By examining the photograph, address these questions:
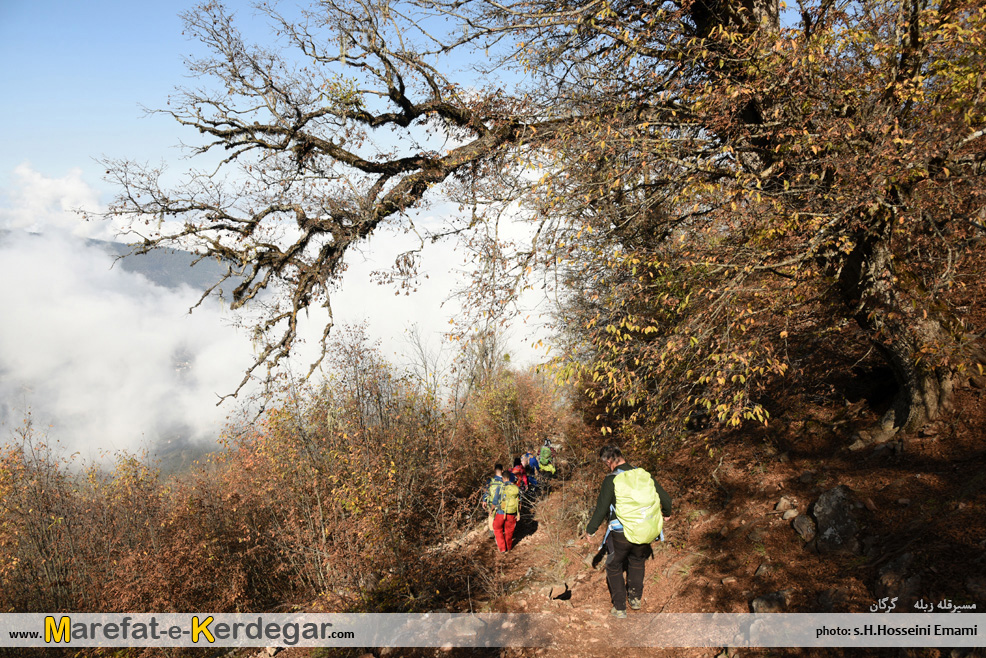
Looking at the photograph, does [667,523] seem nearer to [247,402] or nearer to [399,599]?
[399,599]

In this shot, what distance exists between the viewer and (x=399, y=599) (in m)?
6.70

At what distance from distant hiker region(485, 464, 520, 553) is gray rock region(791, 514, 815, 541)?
3.99 meters

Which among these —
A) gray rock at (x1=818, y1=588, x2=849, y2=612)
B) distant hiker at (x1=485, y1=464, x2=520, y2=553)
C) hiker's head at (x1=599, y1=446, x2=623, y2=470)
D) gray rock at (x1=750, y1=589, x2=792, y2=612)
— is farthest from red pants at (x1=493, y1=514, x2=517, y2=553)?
gray rock at (x1=818, y1=588, x2=849, y2=612)

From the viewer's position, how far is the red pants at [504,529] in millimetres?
8055

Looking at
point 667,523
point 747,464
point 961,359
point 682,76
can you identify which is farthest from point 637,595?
point 682,76

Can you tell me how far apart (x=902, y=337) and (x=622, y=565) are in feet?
12.5

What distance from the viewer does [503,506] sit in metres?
7.98

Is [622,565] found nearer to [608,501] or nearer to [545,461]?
[608,501]

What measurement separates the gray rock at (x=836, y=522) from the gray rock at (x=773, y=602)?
0.63 meters

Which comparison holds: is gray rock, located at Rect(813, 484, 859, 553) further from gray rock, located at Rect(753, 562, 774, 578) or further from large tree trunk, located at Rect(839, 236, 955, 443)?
large tree trunk, located at Rect(839, 236, 955, 443)

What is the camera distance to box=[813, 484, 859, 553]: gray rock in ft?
15.3

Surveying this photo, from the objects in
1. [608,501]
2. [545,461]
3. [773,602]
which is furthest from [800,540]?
[545,461]

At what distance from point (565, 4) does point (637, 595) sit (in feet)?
23.6

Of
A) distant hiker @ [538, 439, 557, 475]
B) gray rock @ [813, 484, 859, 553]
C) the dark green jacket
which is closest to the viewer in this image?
gray rock @ [813, 484, 859, 553]
